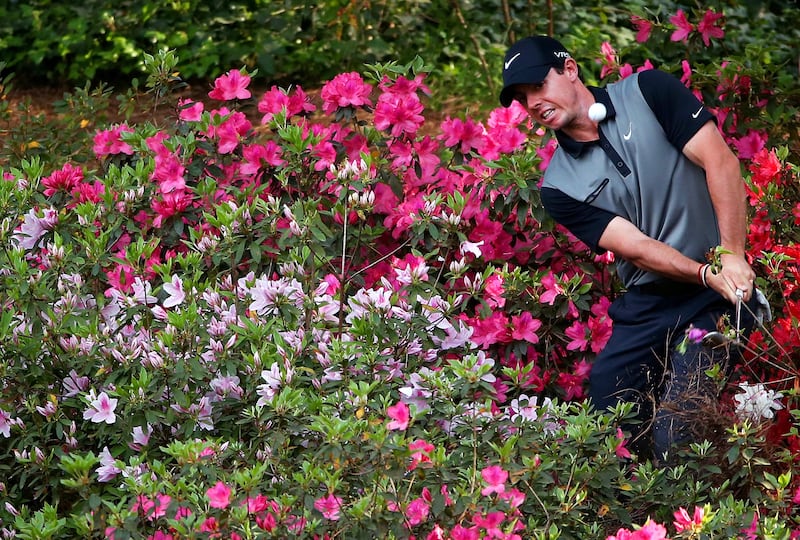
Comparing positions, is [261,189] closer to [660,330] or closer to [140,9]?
[660,330]

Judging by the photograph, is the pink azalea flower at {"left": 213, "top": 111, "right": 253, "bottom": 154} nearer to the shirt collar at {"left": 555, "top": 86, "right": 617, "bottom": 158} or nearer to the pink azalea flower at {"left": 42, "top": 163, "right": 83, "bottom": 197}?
the pink azalea flower at {"left": 42, "top": 163, "right": 83, "bottom": 197}

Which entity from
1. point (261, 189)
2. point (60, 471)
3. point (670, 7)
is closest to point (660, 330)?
point (261, 189)

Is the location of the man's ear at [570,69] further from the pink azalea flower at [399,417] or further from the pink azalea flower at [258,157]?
the pink azalea flower at [399,417]

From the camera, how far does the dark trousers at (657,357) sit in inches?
124

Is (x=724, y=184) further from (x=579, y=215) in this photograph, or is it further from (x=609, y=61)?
(x=609, y=61)

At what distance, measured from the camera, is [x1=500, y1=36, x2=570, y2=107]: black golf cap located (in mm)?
3295

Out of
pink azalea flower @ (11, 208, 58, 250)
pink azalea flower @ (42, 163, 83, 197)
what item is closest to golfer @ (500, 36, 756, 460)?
pink azalea flower @ (11, 208, 58, 250)

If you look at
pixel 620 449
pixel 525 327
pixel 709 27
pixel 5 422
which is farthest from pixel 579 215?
pixel 5 422

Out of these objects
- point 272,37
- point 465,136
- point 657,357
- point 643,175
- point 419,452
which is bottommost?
point 272,37

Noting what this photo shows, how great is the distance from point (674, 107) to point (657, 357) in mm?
693

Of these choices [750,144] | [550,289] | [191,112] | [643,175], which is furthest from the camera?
[750,144]

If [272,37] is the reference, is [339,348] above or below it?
above

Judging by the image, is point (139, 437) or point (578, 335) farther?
point (578, 335)

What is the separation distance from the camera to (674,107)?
3188mm
